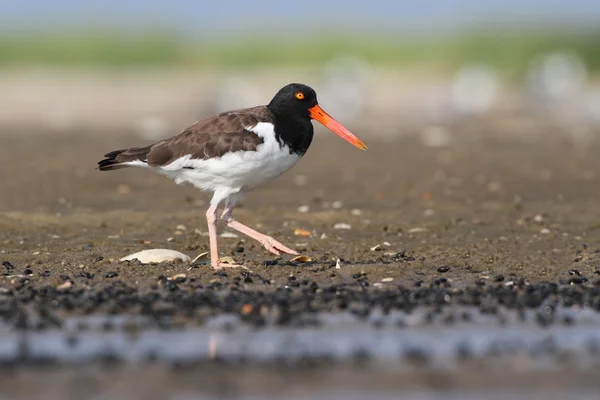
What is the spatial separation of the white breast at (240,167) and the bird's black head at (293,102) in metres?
0.27

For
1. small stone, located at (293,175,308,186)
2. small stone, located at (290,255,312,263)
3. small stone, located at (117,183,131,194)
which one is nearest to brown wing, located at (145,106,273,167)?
small stone, located at (290,255,312,263)

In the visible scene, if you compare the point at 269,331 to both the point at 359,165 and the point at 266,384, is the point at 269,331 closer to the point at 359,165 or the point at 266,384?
the point at 266,384

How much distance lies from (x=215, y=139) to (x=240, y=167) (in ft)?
1.01

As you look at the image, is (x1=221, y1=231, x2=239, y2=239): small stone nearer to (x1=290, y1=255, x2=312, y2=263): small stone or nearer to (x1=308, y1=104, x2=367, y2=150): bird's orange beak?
(x1=308, y1=104, x2=367, y2=150): bird's orange beak

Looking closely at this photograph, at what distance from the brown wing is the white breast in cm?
4

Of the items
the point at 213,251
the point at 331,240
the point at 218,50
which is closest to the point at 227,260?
the point at 213,251

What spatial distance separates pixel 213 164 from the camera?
8.84 m

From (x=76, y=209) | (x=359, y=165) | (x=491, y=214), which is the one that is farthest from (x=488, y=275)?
(x=359, y=165)

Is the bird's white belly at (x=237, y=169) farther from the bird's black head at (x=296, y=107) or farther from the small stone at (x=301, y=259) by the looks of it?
A: the small stone at (x=301, y=259)

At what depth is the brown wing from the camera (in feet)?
28.7

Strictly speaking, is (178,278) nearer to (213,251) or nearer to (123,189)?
(213,251)

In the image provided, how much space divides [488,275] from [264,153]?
6.10 ft

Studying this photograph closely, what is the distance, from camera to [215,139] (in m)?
8.87

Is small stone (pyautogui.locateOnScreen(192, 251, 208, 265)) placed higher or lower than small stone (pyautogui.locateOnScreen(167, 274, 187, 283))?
higher
